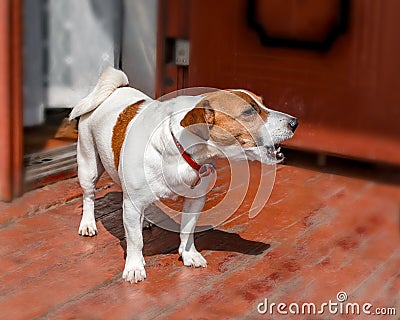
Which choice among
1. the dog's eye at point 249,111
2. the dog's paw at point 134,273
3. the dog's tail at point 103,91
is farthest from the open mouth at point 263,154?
the dog's tail at point 103,91

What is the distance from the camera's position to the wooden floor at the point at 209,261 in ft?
9.63

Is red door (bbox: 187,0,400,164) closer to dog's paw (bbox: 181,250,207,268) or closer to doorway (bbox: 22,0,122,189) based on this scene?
doorway (bbox: 22,0,122,189)

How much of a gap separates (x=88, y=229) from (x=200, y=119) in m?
0.97

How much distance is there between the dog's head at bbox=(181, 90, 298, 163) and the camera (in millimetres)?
2877

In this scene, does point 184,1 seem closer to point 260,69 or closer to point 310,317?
point 260,69

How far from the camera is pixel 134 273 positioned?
3.10 m

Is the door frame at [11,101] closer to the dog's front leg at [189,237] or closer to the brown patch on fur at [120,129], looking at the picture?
the brown patch on fur at [120,129]

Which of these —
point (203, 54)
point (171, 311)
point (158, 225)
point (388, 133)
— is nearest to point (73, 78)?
point (203, 54)

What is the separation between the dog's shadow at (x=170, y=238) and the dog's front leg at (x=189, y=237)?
0.14 metres

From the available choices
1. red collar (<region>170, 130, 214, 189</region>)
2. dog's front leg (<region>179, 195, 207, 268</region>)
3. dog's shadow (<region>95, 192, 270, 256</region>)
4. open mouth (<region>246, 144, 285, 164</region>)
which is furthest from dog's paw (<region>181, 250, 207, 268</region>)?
open mouth (<region>246, 144, 285, 164</region>)

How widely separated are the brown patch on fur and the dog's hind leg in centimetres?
24

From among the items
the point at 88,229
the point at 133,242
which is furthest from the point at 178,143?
the point at 88,229

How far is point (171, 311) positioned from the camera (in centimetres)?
289

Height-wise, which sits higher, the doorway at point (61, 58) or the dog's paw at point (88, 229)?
the doorway at point (61, 58)
